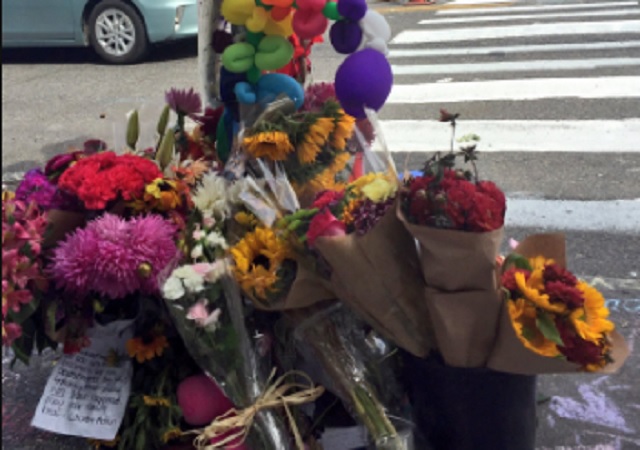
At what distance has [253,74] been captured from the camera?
2.43 m

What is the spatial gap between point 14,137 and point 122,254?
4269 mm

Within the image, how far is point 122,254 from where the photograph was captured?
6.50ft

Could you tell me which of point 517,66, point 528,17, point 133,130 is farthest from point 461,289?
point 528,17

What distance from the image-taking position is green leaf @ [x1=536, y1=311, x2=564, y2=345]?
5.71 feet

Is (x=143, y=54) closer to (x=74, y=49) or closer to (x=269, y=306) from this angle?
(x=74, y=49)

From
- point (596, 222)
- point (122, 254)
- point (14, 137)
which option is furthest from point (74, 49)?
point (122, 254)

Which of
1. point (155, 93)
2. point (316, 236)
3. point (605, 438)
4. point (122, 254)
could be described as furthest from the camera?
point (155, 93)

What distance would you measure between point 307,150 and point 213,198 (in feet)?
0.95

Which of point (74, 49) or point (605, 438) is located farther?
point (74, 49)

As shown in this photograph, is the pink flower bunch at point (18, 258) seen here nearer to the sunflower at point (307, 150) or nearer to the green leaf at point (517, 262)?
the sunflower at point (307, 150)

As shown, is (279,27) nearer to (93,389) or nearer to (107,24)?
(93,389)

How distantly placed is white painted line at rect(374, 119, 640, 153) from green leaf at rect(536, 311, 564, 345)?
332 cm

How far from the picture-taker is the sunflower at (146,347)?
2143 mm

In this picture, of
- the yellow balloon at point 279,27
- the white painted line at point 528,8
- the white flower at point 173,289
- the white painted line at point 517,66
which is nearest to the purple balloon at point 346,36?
the yellow balloon at point 279,27
